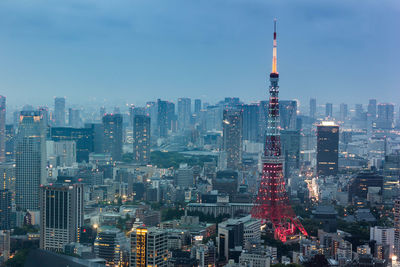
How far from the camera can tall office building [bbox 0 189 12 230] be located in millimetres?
14270

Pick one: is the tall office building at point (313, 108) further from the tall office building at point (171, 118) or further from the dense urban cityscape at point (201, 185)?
the tall office building at point (171, 118)

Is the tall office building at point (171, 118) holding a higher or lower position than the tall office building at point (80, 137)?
higher

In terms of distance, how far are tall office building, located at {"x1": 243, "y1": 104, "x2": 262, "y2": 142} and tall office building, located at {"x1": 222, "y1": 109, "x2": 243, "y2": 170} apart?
0.27 m

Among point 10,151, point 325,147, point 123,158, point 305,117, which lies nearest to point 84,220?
point 10,151

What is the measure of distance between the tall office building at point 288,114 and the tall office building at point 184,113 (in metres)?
6.63

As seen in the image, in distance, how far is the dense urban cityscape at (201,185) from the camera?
35.5 ft

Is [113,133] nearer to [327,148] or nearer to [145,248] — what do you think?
[327,148]

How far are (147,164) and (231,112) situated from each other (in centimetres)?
535

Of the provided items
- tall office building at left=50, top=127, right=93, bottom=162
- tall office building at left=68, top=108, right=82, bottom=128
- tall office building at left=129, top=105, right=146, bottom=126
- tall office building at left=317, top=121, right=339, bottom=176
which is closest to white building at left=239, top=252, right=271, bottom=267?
tall office building at left=317, top=121, right=339, bottom=176

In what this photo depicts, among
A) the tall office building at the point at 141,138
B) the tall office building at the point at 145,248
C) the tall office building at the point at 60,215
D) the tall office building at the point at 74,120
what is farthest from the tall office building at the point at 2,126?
the tall office building at the point at 145,248

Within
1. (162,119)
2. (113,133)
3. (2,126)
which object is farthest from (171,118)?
(2,126)

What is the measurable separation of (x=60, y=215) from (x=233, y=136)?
16.4 metres

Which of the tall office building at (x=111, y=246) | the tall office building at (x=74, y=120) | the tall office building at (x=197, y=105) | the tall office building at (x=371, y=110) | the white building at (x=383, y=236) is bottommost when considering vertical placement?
the tall office building at (x=111, y=246)

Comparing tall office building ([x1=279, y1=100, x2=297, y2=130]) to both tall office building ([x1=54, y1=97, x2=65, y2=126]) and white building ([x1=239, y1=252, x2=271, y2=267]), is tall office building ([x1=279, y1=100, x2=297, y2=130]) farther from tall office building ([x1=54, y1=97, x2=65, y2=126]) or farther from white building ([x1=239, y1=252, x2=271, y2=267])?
white building ([x1=239, y1=252, x2=271, y2=267])
